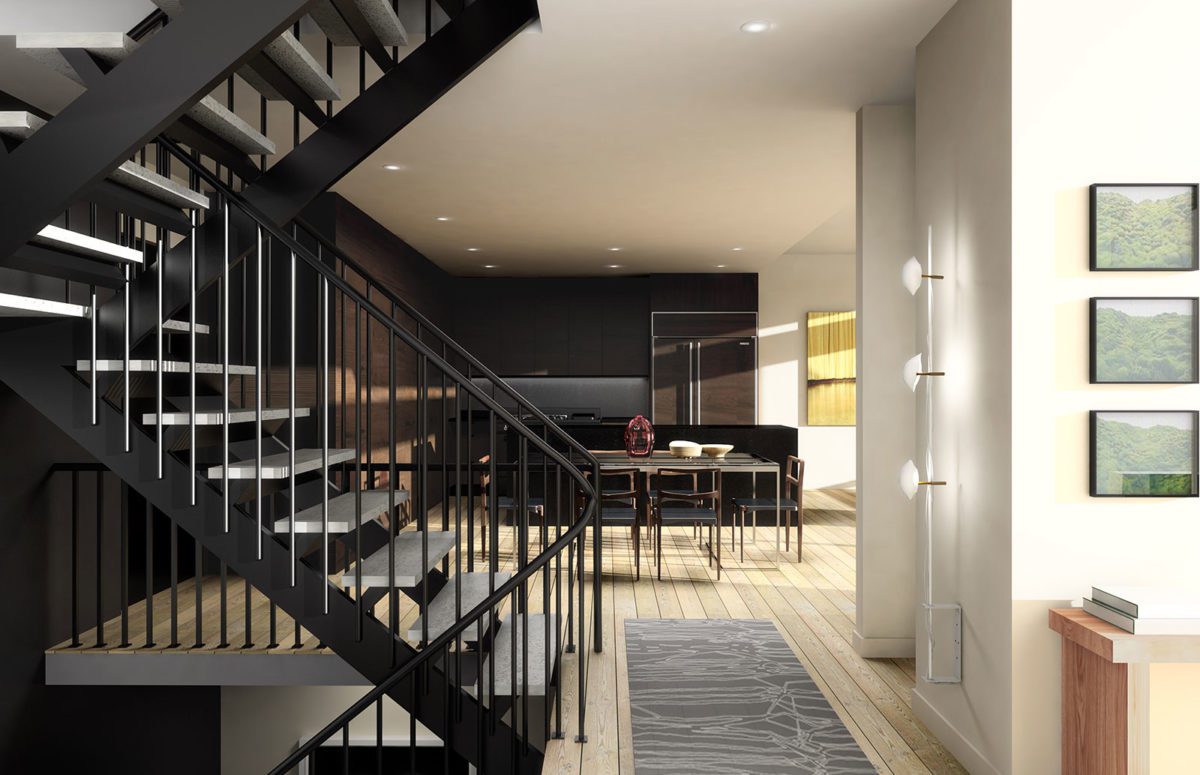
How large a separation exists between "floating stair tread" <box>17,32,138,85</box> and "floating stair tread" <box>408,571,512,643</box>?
2.11m

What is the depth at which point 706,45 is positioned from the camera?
3.77 meters

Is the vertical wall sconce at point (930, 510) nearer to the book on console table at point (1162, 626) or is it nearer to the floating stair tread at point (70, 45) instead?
the book on console table at point (1162, 626)

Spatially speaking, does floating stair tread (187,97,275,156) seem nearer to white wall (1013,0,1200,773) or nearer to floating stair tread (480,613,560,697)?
floating stair tread (480,613,560,697)

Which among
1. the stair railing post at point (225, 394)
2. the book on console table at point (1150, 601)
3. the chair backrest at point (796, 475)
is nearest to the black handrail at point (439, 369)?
the stair railing post at point (225, 394)

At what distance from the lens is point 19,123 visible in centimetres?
246

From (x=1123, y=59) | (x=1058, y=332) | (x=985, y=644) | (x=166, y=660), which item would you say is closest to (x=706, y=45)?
(x=1123, y=59)

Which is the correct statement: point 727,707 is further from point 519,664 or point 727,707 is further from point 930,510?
point 930,510

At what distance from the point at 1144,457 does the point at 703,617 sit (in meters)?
3.02

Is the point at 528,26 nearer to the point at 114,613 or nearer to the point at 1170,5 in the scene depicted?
the point at 1170,5

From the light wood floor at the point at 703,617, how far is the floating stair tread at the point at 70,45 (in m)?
2.54

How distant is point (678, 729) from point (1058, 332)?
2.12m

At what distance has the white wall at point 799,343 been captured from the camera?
1120cm

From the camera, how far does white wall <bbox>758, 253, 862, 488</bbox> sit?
1120 centimetres

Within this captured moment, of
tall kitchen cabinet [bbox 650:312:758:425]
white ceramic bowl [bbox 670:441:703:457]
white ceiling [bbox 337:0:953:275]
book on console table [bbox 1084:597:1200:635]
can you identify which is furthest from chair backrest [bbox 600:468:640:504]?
book on console table [bbox 1084:597:1200:635]
